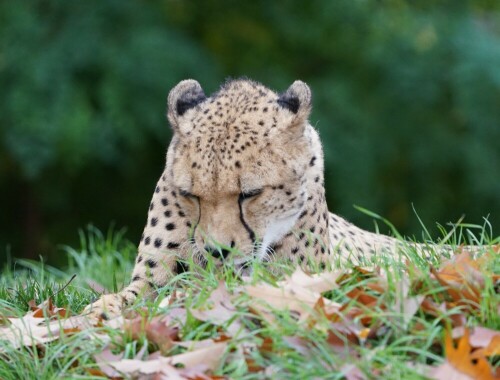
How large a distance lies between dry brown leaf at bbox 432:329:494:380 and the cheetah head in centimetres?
121

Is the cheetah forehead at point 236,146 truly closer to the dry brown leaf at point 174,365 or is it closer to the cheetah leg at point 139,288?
the cheetah leg at point 139,288

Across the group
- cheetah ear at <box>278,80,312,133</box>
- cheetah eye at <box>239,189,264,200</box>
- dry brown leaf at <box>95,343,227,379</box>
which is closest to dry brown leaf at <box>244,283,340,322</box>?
dry brown leaf at <box>95,343,227,379</box>

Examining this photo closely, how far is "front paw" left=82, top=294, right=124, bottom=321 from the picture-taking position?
3678 millimetres

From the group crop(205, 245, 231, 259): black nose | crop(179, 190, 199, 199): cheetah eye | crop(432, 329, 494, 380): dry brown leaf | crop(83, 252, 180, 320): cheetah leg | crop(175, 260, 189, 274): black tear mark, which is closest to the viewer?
crop(432, 329, 494, 380): dry brown leaf

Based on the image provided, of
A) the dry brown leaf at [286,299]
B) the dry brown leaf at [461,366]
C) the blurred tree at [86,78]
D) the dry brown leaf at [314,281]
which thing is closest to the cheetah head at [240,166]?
the dry brown leaf at [314,281]

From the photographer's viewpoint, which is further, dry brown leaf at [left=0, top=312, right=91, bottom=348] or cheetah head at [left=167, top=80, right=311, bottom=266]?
cheetah head at [left=167, top=80, right=311, bottom=266]

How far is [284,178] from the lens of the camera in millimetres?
4352

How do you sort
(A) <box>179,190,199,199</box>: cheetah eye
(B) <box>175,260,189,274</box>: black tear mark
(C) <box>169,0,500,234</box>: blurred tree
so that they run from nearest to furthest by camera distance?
1. (A) <box>179,190,199,199</box>: cheetah eye
2. (B) <box>175,260,189,274</box>: black tear mark
3. (C) <box>169,0,500,234</box>: blurred tree

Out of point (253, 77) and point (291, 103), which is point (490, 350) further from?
point (253, 77)

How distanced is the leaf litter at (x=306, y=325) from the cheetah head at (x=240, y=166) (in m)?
0.61

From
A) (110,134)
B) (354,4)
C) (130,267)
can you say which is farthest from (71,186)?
(130,267)

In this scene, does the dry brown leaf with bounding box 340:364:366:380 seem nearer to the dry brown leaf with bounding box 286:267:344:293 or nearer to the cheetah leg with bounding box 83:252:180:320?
the dry brown leaf with bounding box 286:267:344:293

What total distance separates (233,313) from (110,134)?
19.4 feet

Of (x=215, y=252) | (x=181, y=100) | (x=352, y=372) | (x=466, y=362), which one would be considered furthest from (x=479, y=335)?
(x=181, y=100)
